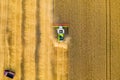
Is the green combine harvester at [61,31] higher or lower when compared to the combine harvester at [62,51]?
higher

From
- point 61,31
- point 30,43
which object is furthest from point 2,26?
point 61,31

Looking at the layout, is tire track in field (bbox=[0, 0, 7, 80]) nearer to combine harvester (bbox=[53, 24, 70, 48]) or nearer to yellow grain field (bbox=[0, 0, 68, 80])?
yellow grain field (bbox=[0, 0, 68, 80])

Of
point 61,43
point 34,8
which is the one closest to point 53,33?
point 61,43

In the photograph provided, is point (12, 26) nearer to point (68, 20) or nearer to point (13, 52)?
point (13, 52)

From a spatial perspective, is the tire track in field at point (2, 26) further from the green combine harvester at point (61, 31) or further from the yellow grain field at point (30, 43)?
the green combine harvester at point (61, 31)

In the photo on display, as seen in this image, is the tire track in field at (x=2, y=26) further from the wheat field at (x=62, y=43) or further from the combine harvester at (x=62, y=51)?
the combine harvester at (x=62, y=51)

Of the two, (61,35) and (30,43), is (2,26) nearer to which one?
(30,43)

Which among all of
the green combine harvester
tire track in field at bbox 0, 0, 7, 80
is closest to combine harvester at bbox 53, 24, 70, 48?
the green combine harvester

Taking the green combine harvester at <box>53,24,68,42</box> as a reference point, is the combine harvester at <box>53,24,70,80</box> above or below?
below

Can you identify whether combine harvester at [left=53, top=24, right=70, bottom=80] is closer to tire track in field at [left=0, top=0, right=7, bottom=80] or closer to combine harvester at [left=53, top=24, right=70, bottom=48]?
combine harvester at [left=53, top=24, right=70, bottom=48]

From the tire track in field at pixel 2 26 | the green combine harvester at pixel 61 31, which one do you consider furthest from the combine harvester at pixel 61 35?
the tire track in field at pixel 2 26

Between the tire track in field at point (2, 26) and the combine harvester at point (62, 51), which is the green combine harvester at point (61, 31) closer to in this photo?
the combine harvester at point (62, 51)

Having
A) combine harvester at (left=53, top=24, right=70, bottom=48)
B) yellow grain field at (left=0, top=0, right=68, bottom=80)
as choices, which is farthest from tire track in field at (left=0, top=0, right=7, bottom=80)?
combine harvester at (left=53, top=24, right=70, bottom=48)
